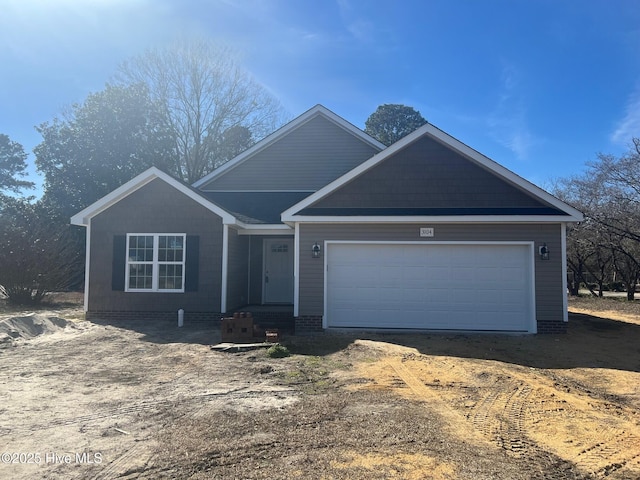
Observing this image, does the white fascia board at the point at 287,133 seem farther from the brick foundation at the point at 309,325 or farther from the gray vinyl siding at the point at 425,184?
the brick foundation at the point at 309,325

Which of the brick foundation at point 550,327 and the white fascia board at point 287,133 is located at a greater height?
the white fascia board at point 287,133

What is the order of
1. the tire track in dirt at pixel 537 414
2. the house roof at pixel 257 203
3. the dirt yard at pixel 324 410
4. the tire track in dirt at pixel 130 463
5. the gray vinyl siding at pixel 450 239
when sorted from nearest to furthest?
1. the tire track in dirt at pixel 130 463
2. the dirt yard at pixel 324 410
3. the tire track in dirt at pixel 537 414
4. the gray vinyl siding at pixel 450 239
5. the house roof at pixel 257 203

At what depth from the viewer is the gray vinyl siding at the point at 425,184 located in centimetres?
1081

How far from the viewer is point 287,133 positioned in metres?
16.3

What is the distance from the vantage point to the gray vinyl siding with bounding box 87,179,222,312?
12352 mm

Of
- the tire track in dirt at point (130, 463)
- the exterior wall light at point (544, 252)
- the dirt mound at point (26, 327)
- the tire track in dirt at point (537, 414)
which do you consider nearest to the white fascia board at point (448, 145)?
the exterior wall light at point (544, 252)

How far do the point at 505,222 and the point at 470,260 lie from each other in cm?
119

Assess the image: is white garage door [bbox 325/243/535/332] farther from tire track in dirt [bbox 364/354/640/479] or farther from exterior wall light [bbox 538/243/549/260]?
tire track in dirt [bbox 364/354/640/479]

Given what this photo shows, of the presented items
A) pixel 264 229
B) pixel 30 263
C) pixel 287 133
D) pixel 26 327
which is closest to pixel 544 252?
pixel 264 229

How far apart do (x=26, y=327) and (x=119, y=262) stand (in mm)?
2797

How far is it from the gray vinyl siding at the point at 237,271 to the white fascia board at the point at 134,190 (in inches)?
38.3

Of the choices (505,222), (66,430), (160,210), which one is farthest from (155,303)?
(505,222)

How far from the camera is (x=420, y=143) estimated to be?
436 inches

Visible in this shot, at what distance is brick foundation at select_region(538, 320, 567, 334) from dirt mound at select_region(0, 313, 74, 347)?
37.9 ft
